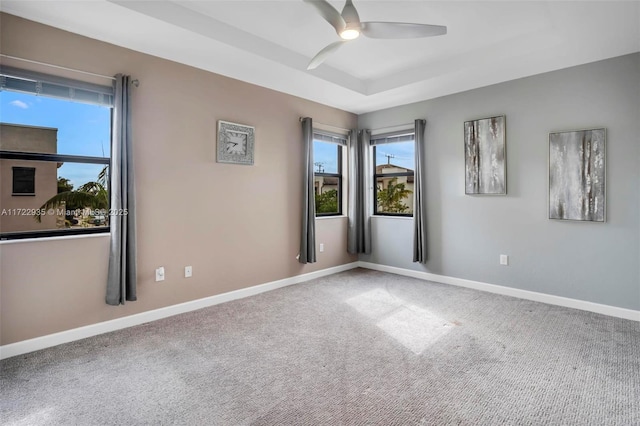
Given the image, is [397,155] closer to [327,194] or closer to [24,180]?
[327,194]

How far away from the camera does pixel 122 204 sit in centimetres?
296

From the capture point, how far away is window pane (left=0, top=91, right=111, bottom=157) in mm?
2594

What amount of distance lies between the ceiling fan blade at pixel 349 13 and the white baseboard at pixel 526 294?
3.44 metres

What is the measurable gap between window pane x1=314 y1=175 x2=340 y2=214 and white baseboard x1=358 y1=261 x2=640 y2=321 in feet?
3.96

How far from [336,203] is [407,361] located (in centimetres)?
318

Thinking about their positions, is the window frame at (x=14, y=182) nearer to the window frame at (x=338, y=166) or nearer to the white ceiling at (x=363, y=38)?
the white ceiling at (x=363, y=38)

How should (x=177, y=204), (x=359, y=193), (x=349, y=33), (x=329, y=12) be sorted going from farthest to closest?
(x=359, y=193), (x=177, y=204), (x=349, y=33), (x=329, y=12)

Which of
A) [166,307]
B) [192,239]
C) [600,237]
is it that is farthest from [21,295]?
[600,237]

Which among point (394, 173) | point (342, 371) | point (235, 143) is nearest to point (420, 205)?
point (394, 173)

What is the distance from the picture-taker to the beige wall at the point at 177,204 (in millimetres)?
2654

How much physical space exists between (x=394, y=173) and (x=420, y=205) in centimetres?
82

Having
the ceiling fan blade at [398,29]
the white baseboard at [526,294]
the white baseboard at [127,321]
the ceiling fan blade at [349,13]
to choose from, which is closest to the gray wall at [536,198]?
the white baseboard at [526,294]

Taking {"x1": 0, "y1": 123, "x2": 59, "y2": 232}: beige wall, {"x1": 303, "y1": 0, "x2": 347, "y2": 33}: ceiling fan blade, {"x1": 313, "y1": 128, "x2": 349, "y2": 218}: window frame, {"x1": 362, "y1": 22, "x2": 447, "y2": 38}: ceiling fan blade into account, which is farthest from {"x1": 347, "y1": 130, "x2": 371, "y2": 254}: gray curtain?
{"x1": 0, "y1": 123, "x2": 59, "y2": 232}: beige wall

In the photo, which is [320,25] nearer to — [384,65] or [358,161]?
[384,65]
